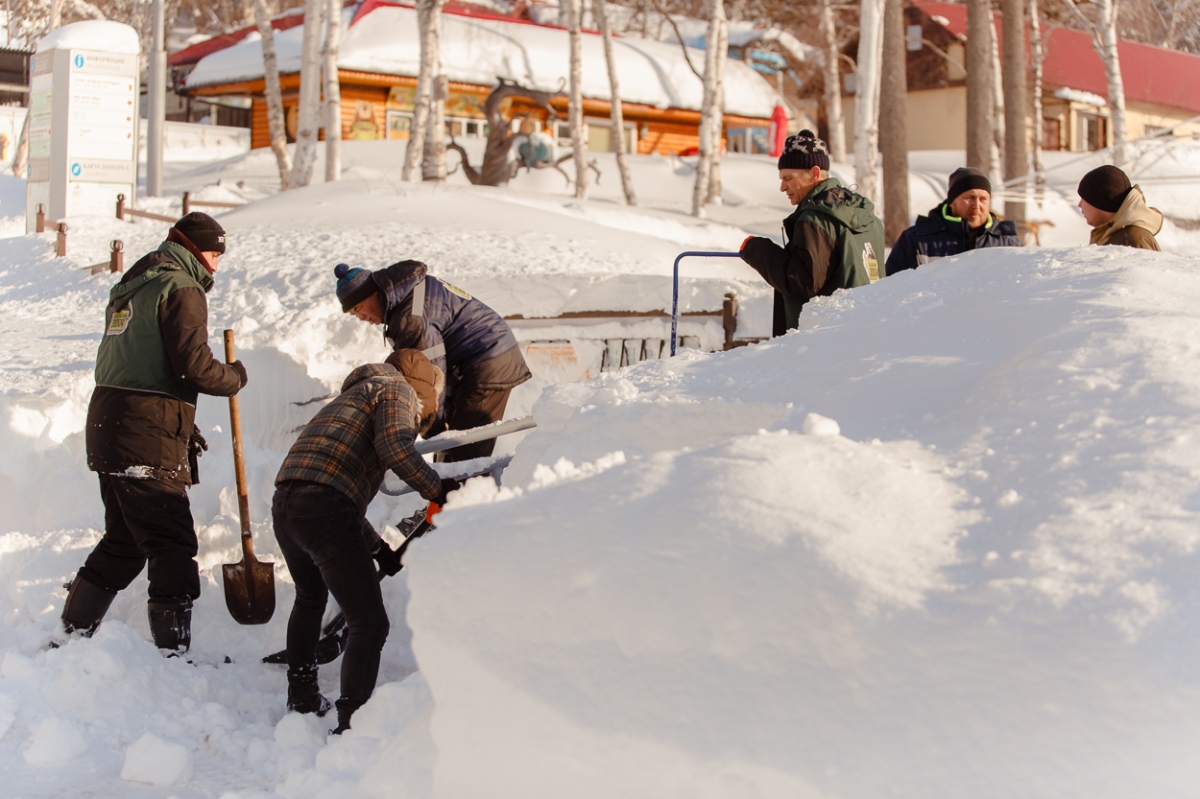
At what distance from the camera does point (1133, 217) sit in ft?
13.4

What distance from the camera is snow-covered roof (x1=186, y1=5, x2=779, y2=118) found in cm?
2247

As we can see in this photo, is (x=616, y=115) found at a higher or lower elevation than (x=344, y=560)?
higher

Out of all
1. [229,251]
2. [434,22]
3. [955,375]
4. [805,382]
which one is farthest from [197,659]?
[434,22]

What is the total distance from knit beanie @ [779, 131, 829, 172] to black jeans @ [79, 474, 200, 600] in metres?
Result: 2.62

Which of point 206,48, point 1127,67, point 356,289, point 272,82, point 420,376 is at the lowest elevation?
point 420,376

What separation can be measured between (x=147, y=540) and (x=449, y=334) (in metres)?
1.48

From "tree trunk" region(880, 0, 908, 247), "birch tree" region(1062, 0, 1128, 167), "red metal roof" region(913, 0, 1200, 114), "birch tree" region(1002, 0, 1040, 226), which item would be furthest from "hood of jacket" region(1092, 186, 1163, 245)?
"red metal roof" region(913, 0, 1200, 114)

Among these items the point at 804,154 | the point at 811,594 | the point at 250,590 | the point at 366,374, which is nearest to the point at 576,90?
the point at 804,154

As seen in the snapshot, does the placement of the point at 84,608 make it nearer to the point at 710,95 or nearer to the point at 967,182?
the point at 967,182

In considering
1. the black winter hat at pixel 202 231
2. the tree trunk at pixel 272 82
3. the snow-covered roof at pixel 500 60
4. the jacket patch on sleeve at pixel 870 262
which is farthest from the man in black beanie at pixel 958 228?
the snow-covered roof at pixel 500 60

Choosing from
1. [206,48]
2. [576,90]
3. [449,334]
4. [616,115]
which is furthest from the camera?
[206,48]

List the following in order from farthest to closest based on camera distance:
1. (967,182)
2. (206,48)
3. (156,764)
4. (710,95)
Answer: (206,48) < (710,95) < (967,182) < (156,764)

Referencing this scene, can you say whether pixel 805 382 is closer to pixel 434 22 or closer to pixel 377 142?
pixel 434 22

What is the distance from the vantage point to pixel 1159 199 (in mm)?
20328
